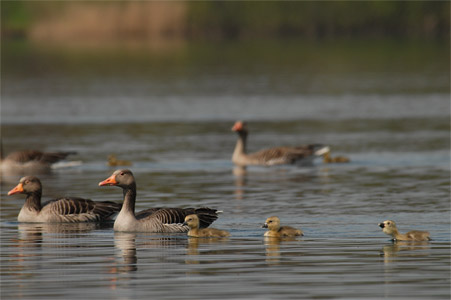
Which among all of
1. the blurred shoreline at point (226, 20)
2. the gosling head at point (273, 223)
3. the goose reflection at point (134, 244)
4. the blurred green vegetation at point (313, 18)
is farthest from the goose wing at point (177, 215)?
the blurred green vegetation at point (313, 18)

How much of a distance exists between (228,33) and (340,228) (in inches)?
4196

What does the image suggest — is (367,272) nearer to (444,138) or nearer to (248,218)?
(248,218)

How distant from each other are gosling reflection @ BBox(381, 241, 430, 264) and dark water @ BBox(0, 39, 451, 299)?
0.04 meters

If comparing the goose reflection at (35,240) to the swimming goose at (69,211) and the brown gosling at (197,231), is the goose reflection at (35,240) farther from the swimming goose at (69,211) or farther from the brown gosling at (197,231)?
the brown gosling at (197,231)

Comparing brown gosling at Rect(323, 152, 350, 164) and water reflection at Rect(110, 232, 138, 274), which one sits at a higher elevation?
brown gosling at Rect(323, 152, 350, 164)

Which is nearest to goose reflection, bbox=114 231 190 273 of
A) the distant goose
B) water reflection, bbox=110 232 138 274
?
water reflection, bbox=110 232 138 274

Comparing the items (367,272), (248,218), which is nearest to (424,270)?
(367,272)

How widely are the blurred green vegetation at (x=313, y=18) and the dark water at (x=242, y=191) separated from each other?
5272 centimetres

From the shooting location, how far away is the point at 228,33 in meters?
126

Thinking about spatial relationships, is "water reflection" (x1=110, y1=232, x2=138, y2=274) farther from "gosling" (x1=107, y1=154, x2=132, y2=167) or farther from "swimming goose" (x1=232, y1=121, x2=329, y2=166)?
"swimming goose" (x1=232, y1=121, x2=329, y2=166)

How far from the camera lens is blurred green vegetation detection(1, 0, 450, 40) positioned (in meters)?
117

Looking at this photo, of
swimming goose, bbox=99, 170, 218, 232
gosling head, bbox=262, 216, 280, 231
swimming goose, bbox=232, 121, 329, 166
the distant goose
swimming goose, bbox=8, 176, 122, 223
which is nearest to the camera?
gosling head, bbox=262, 216, 280, 231

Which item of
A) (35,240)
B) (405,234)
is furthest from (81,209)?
(405,234)

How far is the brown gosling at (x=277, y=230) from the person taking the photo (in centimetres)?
1922
